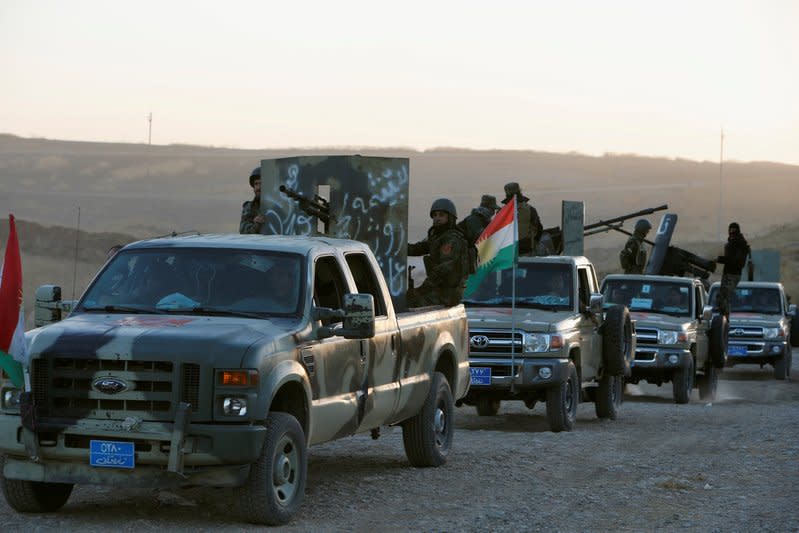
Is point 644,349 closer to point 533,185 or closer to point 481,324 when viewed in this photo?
point 481,324

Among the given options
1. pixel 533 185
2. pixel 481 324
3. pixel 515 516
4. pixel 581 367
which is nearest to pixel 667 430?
pixel 581 367

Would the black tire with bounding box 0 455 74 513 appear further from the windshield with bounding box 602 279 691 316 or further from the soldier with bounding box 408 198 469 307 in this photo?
the windshield with bounding box 602 279 691 316

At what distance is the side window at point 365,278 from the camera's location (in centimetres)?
1204

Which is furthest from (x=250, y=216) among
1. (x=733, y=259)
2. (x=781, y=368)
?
(x=781, y=368)

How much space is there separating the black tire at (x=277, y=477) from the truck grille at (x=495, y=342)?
713cm

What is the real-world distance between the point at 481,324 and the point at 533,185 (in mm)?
159219

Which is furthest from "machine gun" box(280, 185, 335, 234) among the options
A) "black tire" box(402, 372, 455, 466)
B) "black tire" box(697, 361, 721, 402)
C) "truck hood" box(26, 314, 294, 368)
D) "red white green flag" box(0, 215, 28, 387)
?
"black tire" box(697, 361, 721, 402)

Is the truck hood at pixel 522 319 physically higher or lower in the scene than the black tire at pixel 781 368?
higher

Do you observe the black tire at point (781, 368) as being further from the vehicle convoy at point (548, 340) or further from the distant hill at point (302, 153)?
the distant hill at point (302, 153)

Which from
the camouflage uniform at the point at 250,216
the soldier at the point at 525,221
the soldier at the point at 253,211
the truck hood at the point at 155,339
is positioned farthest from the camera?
the soldier at the point at 525,221

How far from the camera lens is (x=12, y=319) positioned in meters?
9.54

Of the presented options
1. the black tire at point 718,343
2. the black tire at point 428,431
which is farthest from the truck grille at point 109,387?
the black tire at point 718,343

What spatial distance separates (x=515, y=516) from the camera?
1061 cm

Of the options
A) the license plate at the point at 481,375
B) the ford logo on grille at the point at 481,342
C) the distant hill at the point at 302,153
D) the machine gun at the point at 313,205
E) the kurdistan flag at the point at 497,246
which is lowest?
the license plate at the point at 481,375
